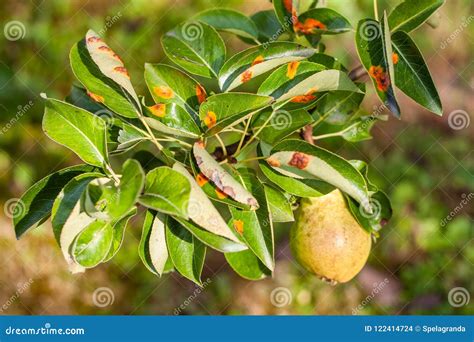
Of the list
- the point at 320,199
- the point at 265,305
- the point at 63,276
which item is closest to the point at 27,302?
the point at 63,276

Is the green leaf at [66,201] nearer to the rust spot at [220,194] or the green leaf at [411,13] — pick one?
the rust spot at [220,194]

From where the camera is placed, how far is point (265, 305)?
2.25m

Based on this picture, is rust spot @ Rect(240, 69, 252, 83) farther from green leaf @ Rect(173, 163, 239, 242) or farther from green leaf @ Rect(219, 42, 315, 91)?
green leaf @ Rect(173, 163, 239, 242)

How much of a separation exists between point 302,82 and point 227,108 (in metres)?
0.13

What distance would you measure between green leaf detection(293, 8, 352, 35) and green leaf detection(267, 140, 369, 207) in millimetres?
250

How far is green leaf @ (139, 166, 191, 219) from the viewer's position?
79 centimetres

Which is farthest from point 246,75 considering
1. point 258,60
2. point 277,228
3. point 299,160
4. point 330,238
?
point 277,228

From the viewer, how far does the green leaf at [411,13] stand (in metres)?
1.03

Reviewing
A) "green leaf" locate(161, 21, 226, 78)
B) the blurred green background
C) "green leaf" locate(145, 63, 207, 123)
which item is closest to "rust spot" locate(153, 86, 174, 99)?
"green leaf" locate(145, 63, 207, 123)

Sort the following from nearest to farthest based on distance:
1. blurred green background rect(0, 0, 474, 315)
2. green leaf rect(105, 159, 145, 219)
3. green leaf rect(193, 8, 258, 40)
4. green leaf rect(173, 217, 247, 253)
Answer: green leaf rect(105, 159, 145, 219), green leaf rect(173, 217, 247, 253), green leaf rect(193, 8, 258, 40), blurred green background rect(0, 0, 474, 315)

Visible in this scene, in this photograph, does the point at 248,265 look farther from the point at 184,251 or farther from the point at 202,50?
the point at 202,50

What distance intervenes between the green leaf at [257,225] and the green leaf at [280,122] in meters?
0.08

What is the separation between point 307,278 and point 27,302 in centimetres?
104

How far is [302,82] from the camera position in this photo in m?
0.94
